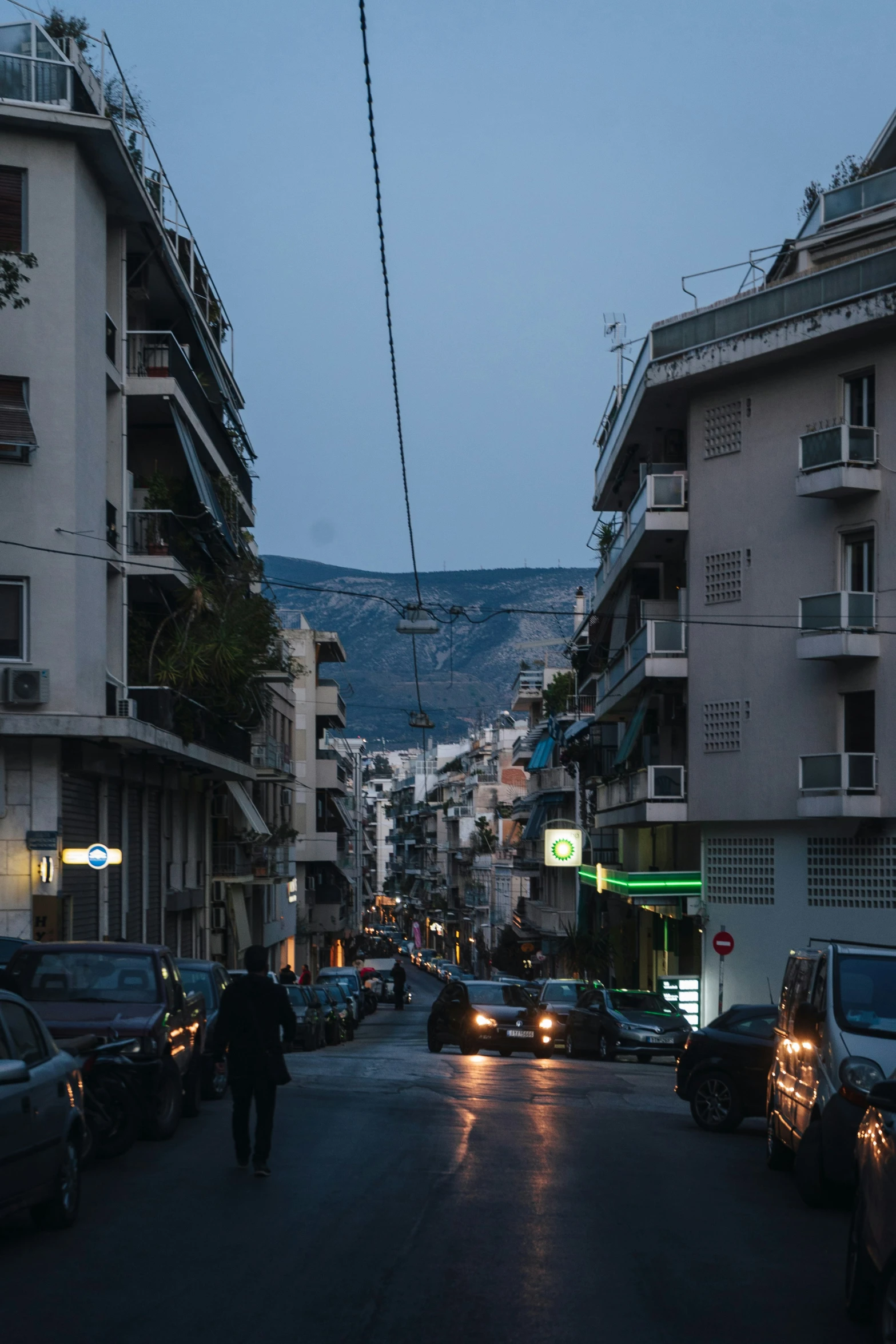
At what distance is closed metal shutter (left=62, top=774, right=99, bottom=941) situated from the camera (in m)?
27.3

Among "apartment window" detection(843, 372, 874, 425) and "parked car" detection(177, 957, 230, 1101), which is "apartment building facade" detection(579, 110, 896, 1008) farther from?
"parked car" detection(177, 957, 230, 1101)

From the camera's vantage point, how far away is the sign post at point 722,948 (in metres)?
35.9

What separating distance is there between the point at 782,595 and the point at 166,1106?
23953 millimetres

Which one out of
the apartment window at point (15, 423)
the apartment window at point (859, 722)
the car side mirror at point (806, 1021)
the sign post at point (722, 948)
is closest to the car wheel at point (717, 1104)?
the car side mirror at point (806, 1021)

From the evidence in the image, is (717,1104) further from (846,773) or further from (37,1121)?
(846,773)

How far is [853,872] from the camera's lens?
33906mm

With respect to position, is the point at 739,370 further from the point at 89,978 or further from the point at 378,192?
the point at 89,978

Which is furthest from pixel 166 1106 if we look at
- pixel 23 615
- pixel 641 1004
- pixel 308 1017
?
pixel 641 1004

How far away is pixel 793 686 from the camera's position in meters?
35.3

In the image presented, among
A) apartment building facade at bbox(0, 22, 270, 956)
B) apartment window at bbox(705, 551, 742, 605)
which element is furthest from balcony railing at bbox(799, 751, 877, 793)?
apartment building facade at bbox(0, 22, 270, 956)

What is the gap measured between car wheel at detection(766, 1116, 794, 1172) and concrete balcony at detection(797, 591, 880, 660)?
20.4m

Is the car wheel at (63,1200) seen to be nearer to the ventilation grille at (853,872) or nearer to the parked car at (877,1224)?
the parked car at (877,1224)

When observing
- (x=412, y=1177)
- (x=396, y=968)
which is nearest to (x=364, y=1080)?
(x=412, y=1177)

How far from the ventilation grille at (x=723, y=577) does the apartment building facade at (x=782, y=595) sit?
43mm
